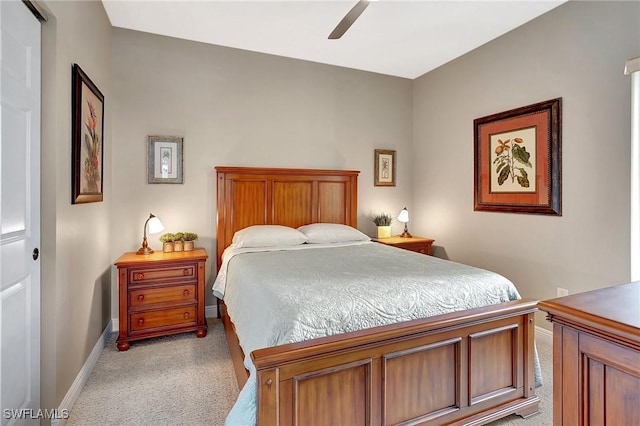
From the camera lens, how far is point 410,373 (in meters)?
1.62

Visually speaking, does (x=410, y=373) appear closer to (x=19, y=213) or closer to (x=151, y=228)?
(x=19, y=213)

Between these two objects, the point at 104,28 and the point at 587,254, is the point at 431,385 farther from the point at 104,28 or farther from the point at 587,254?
the point at 104,28

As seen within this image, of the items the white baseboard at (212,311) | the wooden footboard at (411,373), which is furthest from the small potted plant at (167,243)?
the wooden footboard at (411,373)

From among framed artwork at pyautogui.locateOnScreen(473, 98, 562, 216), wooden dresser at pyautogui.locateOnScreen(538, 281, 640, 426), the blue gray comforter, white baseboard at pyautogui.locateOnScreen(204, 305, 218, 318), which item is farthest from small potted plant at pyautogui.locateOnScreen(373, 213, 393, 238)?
wooden dresser at pyautogui.locateOnScreen(538, 281, 640, 426)

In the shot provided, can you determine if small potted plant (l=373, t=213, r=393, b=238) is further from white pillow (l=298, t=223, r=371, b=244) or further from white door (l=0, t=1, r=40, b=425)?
white door (l=0, t=1, r=40, b=425)

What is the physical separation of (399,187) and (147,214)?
3104mm

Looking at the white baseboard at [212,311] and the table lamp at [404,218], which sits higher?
the table lamp at [404,218]

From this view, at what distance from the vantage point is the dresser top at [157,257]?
274 cm

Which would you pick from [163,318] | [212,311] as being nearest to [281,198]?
[212,311]

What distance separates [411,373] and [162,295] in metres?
2.22

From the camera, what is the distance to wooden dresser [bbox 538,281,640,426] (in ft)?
2.60

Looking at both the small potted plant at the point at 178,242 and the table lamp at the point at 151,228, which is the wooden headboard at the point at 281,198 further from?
the table lamp at the point at 151,228

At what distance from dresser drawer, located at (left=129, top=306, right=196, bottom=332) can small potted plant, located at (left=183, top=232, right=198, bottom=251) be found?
0.59 meters

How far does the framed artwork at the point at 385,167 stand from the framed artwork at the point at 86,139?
3015mm
